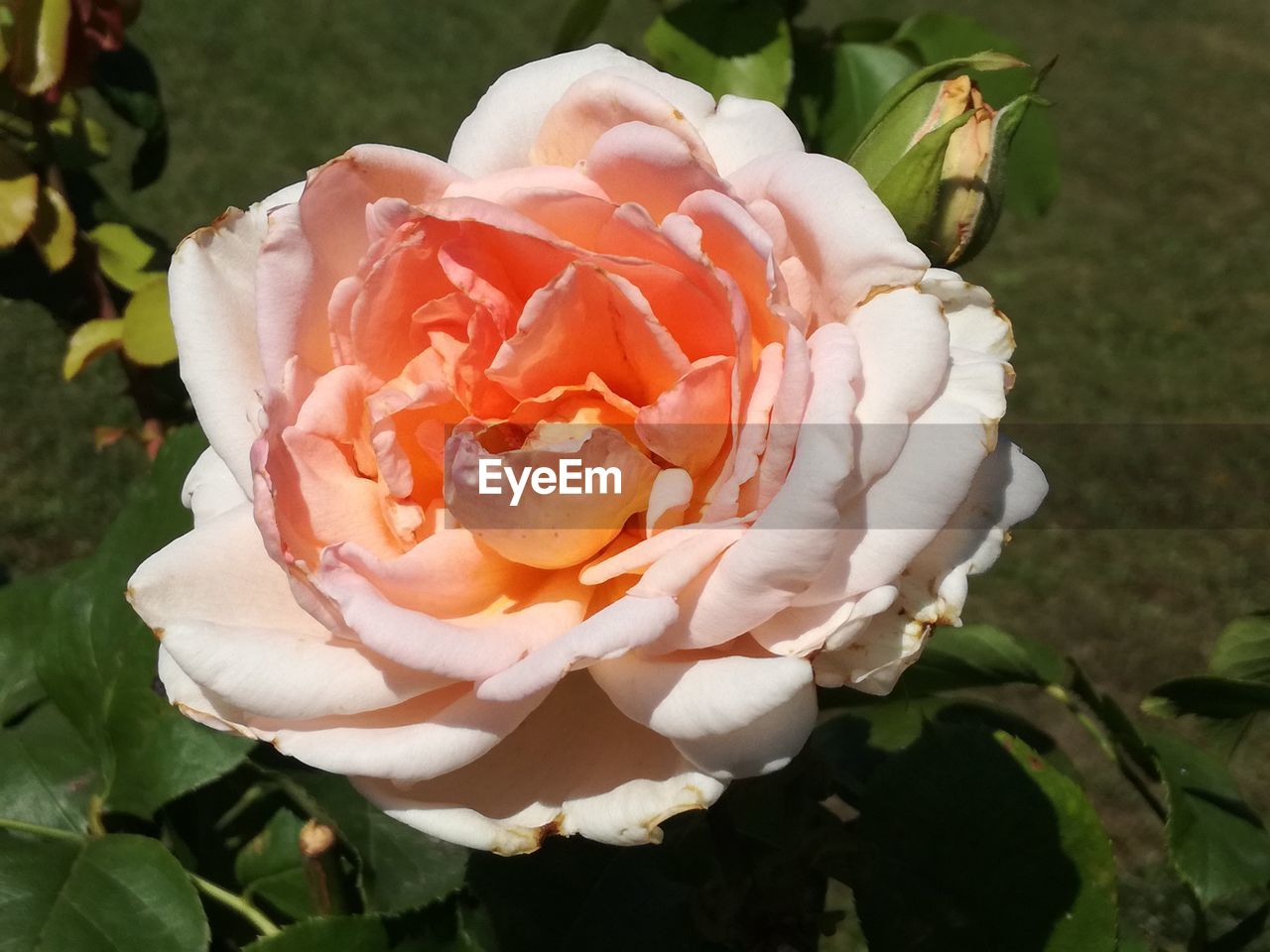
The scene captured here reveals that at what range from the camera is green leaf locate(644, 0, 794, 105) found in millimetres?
826

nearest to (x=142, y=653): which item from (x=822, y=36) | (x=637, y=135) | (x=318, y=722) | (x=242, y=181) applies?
(x=318, y=722)

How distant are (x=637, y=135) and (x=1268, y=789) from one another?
1.91 meters

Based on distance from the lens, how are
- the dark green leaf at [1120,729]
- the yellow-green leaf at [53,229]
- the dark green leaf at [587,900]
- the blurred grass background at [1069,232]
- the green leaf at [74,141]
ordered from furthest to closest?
the blurred grass background at [1069,232] < the green leaf at [74,141] < the yellow-green leaf at [53,229] < the dark green leaf at [1120,729] < the dark green leaf at [587,900]

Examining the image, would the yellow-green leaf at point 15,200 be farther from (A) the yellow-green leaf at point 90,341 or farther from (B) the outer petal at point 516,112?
(B) the outer petal at point 516,112

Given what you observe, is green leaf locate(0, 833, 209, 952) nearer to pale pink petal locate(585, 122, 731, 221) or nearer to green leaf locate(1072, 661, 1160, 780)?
pale pink petal locate(585, 122, 731, 221)

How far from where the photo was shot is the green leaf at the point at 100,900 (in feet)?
1.90

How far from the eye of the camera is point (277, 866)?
720 millimetres

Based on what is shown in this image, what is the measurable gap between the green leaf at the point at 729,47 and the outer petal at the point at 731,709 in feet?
1.76

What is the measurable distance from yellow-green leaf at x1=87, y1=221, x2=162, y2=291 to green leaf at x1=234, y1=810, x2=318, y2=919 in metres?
0.39

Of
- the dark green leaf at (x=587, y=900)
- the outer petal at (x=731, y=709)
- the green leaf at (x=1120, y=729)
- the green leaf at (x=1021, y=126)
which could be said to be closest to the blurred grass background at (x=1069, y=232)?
the green leaf at (x=1021, y=126)

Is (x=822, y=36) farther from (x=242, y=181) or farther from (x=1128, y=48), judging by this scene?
(x=1128, y=48)

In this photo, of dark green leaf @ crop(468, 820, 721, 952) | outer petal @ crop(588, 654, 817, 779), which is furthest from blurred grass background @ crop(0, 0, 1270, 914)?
outer petal @ crop(588, 654, 817, 779)

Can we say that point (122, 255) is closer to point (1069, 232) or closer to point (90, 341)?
point (90, 341)

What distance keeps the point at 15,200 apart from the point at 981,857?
0.69m
